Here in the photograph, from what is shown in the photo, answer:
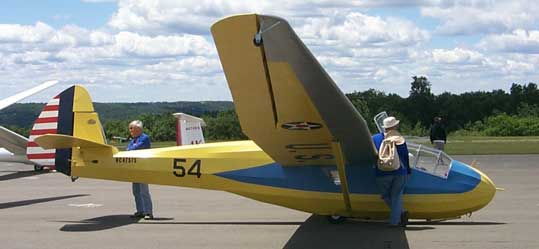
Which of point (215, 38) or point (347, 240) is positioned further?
point (347, 240)

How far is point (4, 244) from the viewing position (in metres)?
8.95

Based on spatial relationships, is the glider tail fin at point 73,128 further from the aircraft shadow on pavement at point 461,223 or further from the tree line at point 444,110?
the tree line at point 444,110

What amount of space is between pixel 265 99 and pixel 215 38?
46.1 inches

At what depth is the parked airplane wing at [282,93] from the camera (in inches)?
209

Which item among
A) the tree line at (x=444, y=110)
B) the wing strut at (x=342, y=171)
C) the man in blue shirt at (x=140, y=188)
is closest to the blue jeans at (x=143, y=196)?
the man in blue shirt at (x=140, y=188)

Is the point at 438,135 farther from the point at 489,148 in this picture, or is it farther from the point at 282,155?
the point at 489,148

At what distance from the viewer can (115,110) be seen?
9569 centimetres

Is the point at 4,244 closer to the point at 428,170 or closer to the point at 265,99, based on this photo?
the point at 265,99

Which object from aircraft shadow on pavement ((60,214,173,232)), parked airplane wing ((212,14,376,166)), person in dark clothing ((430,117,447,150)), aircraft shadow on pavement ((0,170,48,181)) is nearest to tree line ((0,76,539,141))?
aircraft shadow on pavement ((0,170,48,181))

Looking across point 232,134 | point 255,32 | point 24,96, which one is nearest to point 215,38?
point 255,32

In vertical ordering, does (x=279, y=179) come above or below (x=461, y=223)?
above

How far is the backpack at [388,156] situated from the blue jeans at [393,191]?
0.17 m

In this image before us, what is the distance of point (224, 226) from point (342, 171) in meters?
2.59

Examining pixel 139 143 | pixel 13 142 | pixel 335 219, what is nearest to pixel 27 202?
pixel 139 143
